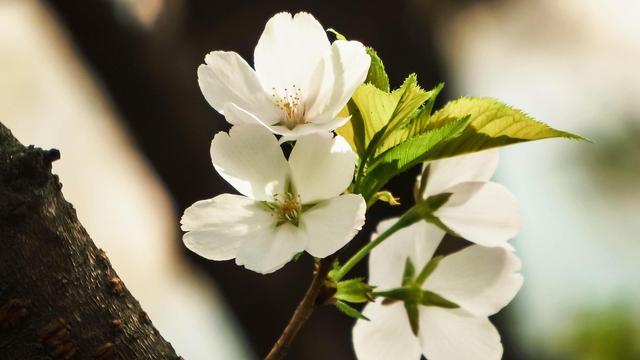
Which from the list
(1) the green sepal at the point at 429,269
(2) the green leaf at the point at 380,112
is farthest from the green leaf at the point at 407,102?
(1) the green sepal at the point at 429,269

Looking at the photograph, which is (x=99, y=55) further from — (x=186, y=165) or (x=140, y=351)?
(x=140, y=351)

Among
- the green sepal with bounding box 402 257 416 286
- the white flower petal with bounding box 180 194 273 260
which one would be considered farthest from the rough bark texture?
the green sepal with bounding box 402 257 416 286

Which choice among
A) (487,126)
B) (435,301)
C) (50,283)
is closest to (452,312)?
(435,301)

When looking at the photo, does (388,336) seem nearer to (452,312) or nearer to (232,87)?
(452,312)

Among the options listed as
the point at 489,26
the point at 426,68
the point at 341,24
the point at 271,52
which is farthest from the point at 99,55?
the point at 271,52

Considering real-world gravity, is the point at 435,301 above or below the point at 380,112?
below

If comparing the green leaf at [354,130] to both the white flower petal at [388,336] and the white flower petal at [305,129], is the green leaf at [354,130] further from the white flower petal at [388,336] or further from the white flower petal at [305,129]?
the white flower petal at [388,336]

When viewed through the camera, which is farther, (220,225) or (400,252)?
(400,252)
